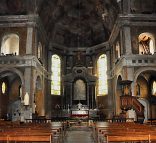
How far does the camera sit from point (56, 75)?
39.5 metres

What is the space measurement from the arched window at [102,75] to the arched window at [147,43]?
8262mm

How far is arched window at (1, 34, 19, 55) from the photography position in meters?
29.5

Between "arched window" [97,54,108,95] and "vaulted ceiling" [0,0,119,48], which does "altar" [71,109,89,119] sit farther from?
"vaulted ceiling" [0,0,119,48]

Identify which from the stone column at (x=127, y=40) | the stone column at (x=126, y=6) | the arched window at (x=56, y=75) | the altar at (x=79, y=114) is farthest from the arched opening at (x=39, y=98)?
the stone column at (x=126, y=6)

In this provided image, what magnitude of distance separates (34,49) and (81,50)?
14215 mm

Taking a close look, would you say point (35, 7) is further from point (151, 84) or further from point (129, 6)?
point (151, 84)

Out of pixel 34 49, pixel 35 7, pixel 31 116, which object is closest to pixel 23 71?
pixel 34 49

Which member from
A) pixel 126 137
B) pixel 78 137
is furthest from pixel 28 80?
pixel 126 137

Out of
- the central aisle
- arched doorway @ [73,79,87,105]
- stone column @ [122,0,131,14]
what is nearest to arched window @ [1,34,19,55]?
arched doorway @ [73,79,87,105]

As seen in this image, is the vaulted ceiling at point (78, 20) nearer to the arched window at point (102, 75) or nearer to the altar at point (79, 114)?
the arched window at point (102, 75)

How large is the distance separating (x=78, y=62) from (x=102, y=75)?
13.1 ft

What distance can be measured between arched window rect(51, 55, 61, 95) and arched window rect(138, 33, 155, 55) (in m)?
13.2

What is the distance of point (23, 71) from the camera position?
90.0 feet

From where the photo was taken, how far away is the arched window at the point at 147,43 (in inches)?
1151
